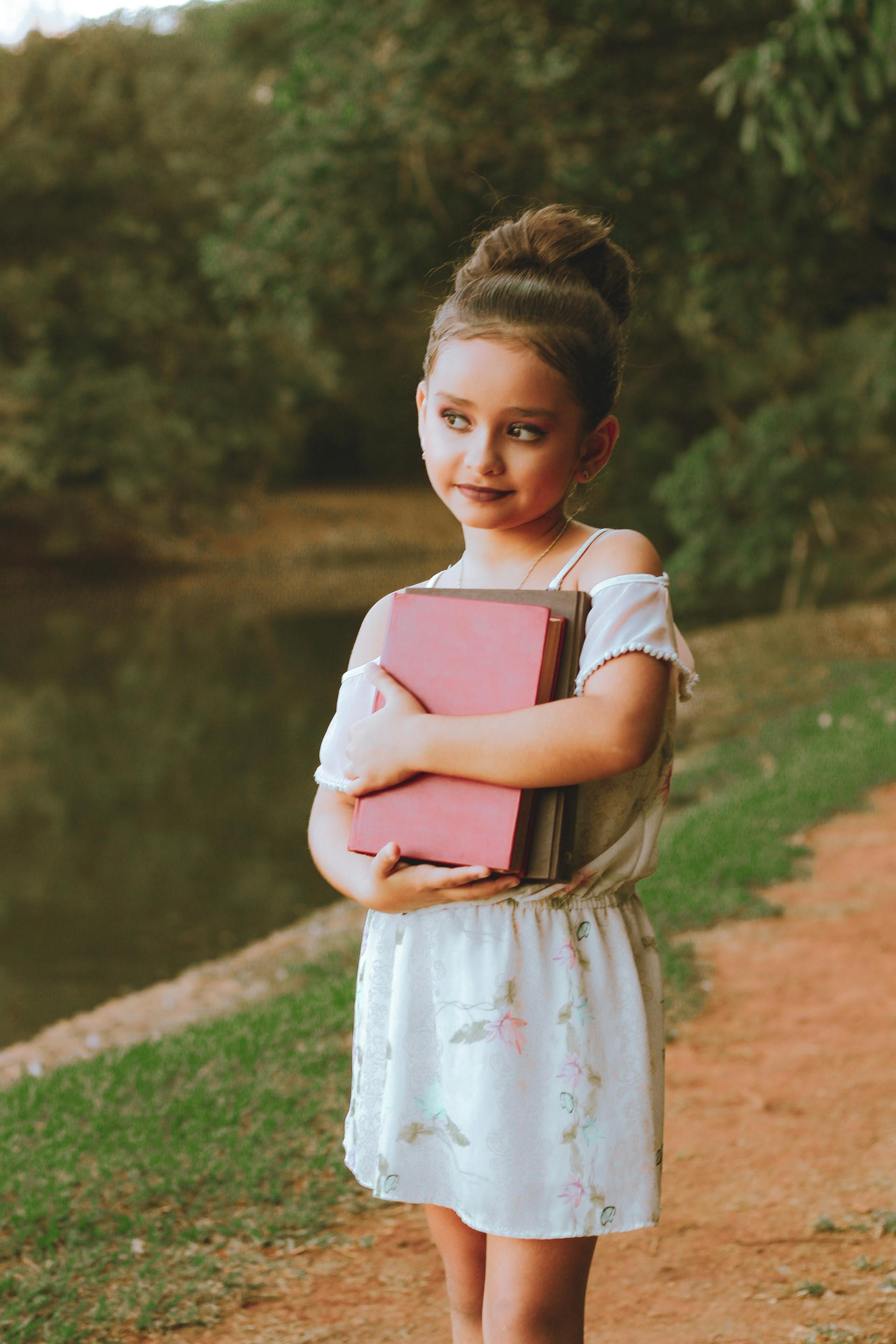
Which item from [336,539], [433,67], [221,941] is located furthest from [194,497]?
[221,941]

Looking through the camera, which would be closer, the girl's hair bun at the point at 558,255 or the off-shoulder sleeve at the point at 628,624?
the off-shoulder sleeve at the point at 628,624

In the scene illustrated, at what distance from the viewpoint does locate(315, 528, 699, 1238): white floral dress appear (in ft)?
5.33

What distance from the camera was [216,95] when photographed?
24.8m

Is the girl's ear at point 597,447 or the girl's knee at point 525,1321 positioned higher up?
the girl's ear at point 597,447

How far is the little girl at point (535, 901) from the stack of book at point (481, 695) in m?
0.02

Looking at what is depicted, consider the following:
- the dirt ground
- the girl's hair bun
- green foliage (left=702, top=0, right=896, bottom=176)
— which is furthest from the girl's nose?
green foliage (left=702, top=0, right=896, bottom=176)

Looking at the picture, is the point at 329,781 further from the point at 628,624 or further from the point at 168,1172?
the point at 168,1172

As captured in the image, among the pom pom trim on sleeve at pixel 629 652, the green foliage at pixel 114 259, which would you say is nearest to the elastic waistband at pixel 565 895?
the pom pom trim on sleeve at pixel 629 652

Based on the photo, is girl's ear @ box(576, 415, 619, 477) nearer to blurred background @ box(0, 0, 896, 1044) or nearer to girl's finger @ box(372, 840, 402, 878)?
blurred background @ box(0, 0, 896, 1044)

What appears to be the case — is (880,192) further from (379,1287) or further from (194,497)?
(194,497)

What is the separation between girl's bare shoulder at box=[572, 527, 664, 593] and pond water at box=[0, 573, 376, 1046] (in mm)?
4739

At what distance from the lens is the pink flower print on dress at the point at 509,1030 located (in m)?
1.63

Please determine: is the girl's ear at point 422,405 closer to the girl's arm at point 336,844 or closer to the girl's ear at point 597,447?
the girl's ear at point 597,447

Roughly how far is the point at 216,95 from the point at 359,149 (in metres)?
16.9
